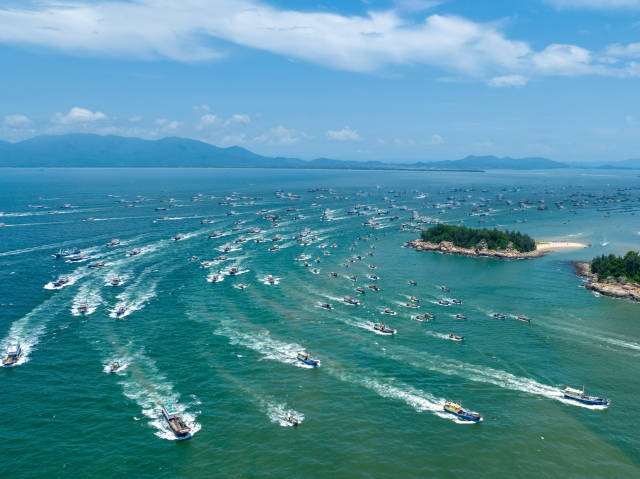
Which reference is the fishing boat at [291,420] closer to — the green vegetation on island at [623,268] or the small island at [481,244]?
the green vegetation on island at [623,268]

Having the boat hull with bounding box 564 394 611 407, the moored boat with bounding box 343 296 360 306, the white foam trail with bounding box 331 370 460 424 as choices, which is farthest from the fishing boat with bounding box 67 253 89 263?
the boat hull with bounding box 564 394 611 407

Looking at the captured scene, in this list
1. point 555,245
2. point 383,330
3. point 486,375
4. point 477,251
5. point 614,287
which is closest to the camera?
point 486,375

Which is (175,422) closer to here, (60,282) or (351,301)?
(351,301)

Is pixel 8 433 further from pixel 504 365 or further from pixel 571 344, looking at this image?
pixel 571 344

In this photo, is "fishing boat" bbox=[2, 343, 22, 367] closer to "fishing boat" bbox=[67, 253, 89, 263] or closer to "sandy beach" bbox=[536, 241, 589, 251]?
"fishing boat" bbox=[67, 253, 89, 263]

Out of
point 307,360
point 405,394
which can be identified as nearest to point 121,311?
point 307,360

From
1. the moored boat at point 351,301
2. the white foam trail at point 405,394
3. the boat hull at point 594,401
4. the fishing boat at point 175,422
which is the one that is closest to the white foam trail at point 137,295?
the fishing boat at point 175,422

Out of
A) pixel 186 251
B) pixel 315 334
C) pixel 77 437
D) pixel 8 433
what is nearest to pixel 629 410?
pixel 315 334
